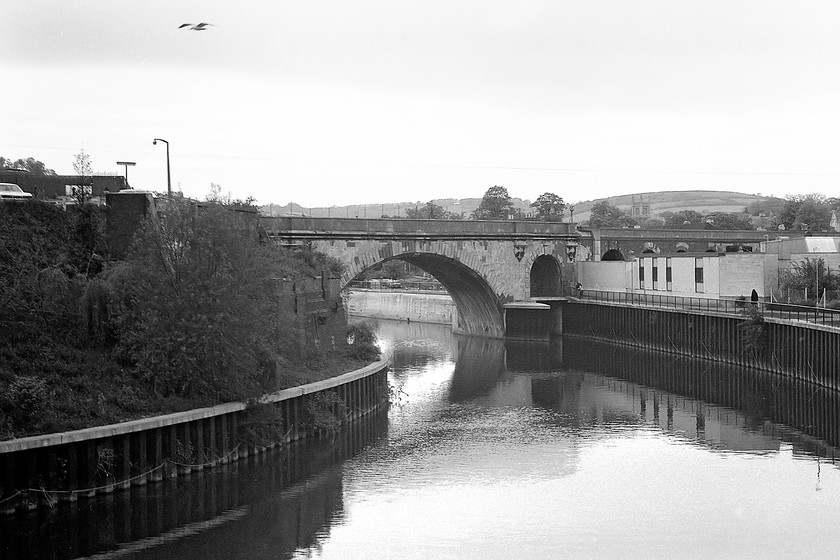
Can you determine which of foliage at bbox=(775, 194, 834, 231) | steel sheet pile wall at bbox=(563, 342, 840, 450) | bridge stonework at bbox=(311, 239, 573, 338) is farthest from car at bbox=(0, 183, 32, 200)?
foliage at bbox=(775, 194, 834, 231)

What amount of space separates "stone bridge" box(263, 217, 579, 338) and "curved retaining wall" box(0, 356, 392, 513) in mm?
27347

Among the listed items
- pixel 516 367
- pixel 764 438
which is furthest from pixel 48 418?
pixel 516 367

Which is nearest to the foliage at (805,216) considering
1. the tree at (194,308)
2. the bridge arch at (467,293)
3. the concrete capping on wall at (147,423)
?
the bridge arch at (467,293)

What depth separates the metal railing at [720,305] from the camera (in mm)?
55500

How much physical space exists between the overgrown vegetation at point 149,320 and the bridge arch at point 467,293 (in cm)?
3830

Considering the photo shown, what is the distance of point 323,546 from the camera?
29562 millimetres

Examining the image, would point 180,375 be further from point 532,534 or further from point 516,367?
point 516,367

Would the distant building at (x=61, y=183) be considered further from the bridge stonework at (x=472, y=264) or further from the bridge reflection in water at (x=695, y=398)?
the bridge reflection in water at (x=695, y=398)

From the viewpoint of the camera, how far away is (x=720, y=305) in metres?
66.7

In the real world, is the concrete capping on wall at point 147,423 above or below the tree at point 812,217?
below


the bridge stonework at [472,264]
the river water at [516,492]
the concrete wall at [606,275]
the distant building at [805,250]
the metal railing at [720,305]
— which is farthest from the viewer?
the concrete wall at [606,275]

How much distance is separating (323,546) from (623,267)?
57.1m

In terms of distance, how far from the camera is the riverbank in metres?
101

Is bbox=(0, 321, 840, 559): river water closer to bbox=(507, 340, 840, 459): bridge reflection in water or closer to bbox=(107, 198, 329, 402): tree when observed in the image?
bbox=(507, 340, 840, 459): bridge reflection in water
